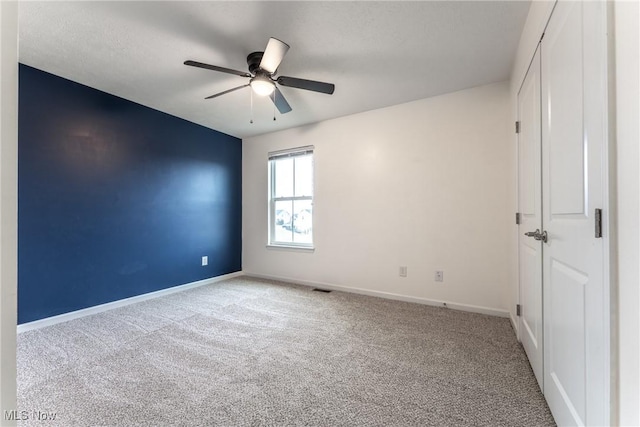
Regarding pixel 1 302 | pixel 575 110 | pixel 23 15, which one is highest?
pixel 23 15

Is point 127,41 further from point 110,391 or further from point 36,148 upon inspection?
point 110,391

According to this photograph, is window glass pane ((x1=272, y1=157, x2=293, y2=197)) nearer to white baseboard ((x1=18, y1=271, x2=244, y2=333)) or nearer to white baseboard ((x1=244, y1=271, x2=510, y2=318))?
white baseboard ((x1=244, y1=271, x2=510, y2=318))

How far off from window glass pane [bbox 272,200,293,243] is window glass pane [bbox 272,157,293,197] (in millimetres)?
156

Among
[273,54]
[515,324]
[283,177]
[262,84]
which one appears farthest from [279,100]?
[515,324]

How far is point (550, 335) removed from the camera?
137cm

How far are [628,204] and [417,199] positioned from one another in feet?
7.57

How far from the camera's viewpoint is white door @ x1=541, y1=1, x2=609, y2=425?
89 centimetres

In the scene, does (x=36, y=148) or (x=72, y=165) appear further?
(x=72, y=165)

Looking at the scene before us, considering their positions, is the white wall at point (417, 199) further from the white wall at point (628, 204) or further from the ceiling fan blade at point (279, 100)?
the white wall at point (628, 204)

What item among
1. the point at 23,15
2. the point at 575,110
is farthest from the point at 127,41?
the point at 575,110

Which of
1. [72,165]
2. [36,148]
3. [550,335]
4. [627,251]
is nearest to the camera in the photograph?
[627,251]

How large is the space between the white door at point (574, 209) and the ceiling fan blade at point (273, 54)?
1.44 meters

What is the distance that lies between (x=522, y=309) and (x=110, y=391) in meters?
2.81

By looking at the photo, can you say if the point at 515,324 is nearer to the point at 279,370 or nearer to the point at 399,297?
the point at 399,297
